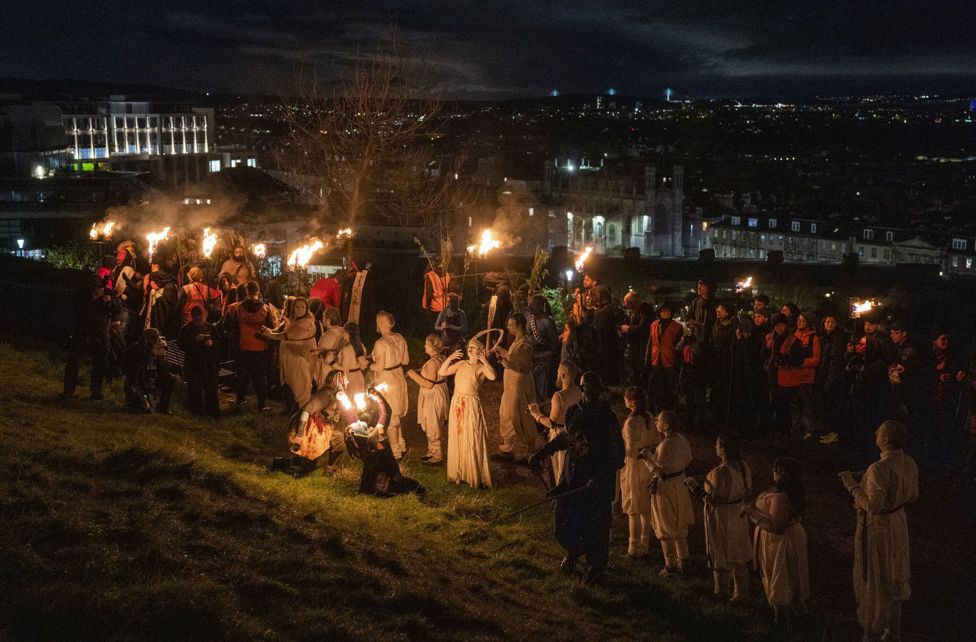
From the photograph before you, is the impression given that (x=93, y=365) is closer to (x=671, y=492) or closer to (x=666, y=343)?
(x=666, y=343)

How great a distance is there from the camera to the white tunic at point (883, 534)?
22.7 ft

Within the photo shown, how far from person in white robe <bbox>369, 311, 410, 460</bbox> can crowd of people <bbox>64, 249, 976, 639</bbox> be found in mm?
24

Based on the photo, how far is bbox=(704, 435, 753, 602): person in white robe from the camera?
7.45 meters

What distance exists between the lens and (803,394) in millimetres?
11773

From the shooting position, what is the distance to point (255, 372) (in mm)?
12367

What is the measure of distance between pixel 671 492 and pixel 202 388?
672 centimetres

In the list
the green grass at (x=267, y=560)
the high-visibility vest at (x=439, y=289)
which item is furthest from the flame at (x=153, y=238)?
the green grass at (x=267, y=560)

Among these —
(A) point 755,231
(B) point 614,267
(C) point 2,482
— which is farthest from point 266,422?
(A) point 755,231

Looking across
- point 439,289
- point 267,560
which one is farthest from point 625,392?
point 439,289

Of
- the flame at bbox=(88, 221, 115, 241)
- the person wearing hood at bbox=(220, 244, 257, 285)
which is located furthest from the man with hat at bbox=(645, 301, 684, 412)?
the flame at bbox=(88, 221, 115, 241)

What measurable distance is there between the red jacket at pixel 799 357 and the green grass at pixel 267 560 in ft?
12.4

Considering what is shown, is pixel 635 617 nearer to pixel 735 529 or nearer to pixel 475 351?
pixel 735 529

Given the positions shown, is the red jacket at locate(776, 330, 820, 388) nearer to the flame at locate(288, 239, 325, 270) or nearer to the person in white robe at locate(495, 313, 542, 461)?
the person in white robe at locate(495, 313, 542, 461)

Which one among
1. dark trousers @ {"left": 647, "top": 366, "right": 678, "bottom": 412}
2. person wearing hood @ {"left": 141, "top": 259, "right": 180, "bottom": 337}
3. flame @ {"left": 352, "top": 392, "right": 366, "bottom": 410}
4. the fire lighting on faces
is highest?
the fire lighting on faces
